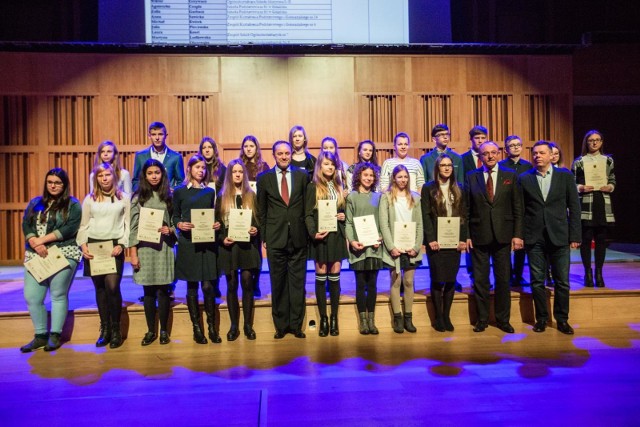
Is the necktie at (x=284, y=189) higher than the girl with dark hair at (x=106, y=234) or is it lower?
higher

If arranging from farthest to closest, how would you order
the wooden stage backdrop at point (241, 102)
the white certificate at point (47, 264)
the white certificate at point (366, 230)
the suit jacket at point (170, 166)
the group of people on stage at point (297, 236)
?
the wooden stage backdrop at point (241, 102), the suit jacket at point (170, 166), the white certificate at point (366, 230), the group of people on stage at point (297, 236), the white certificate at point (47, 264)

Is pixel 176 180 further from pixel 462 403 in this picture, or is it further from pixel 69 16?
pixel 69 16

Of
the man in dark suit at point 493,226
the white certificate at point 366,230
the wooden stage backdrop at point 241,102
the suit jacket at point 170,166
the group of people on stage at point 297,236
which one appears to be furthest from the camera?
the wooden stage backdrop at point 241,102

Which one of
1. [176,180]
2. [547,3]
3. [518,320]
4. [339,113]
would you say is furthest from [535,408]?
[547,3]

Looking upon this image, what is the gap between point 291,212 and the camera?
454cm

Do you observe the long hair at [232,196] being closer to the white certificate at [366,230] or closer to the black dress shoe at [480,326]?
the white certificate at [366,230]

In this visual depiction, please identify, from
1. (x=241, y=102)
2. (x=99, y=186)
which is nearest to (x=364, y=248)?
(x=99, y=186)

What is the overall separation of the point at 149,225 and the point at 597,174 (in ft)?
13.8

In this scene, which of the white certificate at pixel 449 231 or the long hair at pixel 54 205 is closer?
the long hair at pixel 54 205

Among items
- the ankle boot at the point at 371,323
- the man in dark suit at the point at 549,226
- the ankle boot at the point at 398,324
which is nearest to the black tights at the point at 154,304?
the ankle boot at the point at 371,323

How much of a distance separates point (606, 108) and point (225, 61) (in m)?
7.15

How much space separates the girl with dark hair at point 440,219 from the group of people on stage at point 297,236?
0.01 m

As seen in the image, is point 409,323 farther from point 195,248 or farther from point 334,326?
point 195,248

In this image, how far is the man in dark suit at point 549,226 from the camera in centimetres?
465
